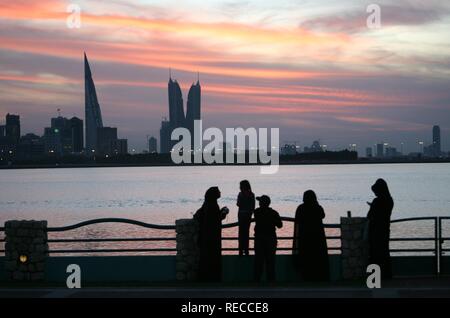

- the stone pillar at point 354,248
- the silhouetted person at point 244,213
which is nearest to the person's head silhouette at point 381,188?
the stone pillar at point 354,248

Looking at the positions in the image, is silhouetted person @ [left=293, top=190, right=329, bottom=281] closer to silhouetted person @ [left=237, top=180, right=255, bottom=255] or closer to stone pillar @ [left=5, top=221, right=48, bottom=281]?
silhouetted person @ [left=237, top=180, right=255, bottom=255]

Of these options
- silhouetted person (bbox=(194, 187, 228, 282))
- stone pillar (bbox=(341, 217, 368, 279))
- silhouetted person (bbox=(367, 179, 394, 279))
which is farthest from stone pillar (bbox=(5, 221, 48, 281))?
silhouetted person (bbox=(367, 179, 394, 279))

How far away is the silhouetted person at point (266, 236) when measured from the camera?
15797 millimetres

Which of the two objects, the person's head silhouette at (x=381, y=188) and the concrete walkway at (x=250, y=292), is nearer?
the concrete walkway at (x=250, y=292)

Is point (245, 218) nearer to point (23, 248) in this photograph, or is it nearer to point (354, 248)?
point (354, 248)

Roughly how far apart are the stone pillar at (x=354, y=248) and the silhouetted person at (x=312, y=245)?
0.38m

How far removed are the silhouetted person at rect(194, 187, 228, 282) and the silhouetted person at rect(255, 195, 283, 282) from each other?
64 centimetres

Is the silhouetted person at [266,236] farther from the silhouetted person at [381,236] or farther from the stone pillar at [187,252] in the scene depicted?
the silhouetted person at [381,236]

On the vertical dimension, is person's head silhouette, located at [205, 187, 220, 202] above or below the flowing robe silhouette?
above

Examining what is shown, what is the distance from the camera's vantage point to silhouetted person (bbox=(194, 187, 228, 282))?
15.9 metres

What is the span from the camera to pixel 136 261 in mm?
16516

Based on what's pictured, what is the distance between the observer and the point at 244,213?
1708cm
